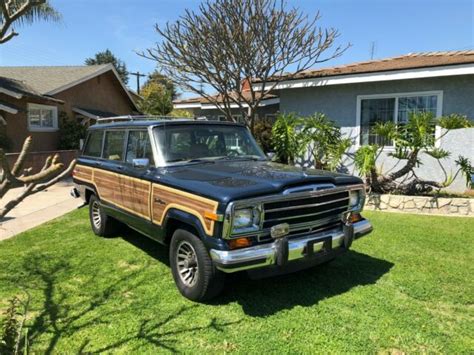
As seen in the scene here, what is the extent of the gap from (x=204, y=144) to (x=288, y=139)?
607cm

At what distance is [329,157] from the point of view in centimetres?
1023

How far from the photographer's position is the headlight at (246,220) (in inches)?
140

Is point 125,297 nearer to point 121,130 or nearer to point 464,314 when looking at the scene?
point 121,130

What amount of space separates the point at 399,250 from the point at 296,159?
608 cm

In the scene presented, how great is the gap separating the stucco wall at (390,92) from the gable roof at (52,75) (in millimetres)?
11694

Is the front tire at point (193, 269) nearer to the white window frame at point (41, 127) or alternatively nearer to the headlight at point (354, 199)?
the headlight at point (354, 199)

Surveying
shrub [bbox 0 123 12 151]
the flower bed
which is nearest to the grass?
the flower bed

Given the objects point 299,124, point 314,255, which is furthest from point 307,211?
point 299,124

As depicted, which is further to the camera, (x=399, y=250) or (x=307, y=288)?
(x=399, y=250)

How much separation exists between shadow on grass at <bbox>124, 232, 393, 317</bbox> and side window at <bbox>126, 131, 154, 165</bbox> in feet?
5.02

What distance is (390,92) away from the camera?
35.0 feet

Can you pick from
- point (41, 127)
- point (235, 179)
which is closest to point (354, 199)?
point (235, 179)

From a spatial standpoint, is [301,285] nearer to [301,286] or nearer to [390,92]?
[301,286]

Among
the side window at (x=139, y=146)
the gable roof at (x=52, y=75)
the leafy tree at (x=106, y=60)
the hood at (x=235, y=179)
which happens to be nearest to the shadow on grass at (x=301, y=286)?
the hood at (x=235, y=179)
